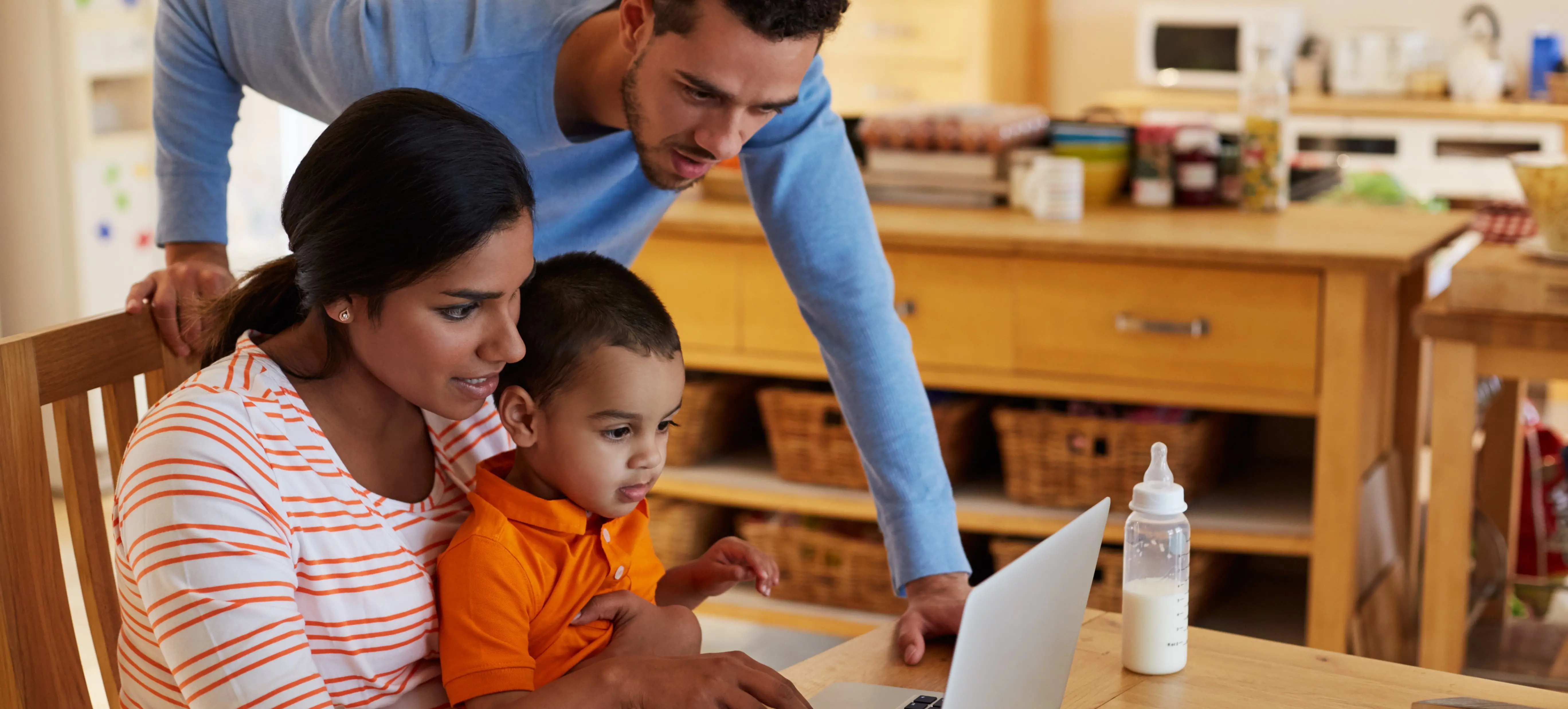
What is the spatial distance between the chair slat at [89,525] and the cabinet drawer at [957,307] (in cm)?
153

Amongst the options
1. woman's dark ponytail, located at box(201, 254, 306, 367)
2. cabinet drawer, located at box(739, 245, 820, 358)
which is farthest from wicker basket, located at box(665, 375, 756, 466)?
woman's dark ponytail, located at box(201, 254, 306, 367)

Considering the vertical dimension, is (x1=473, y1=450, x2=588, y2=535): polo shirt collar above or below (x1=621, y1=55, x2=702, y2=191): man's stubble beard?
below

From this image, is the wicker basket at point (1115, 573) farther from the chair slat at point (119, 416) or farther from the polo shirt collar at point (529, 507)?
the chair slat at point (119, 416)

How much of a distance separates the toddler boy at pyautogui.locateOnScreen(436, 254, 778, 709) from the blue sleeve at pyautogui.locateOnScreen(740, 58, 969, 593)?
0.30 meters

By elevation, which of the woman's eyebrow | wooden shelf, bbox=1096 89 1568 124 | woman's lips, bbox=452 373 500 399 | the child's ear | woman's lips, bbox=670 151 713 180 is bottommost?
the child's ear

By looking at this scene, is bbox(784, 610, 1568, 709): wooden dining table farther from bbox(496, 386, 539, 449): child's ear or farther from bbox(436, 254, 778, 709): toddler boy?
bbox(496, 386, 539, 449): child's ear

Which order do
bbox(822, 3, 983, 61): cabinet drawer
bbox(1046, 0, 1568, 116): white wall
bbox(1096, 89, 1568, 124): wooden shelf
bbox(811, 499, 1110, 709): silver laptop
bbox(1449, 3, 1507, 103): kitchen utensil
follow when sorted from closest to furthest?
1. bbox(811, 499, 1110, 709): silver laptop
2. bbox(1096, 89, 1568, 124): wooden shelf
3. bbox(1449, 3, 1507, 103): kitchen utensil
4. bbox(1046, 0, 1568, 116): white wall
5. bbox(822, 3, 983, 61): cabinet drawer

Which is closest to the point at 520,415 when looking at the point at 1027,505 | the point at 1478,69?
the point at 1027,505

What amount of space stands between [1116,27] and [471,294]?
519 cm

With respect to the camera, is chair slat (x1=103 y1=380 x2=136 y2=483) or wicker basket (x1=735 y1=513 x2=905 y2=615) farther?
wicker basket (x1=735 y1=513 x2=905 y2=615)

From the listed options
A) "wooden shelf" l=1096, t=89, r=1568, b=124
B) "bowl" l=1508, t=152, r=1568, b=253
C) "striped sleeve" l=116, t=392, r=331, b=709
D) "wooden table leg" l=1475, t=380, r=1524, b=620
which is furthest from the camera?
"wooden shelf" l=1096, t=89, r=1568, b=124

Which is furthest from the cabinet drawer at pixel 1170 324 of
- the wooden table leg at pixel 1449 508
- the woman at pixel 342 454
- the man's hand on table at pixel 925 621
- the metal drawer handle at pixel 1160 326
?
the woman at pixel 342 454

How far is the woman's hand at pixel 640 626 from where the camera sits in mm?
1151

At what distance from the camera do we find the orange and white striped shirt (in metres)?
0.96
